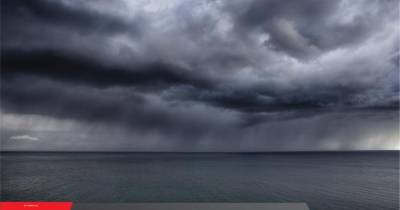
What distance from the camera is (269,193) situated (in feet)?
52.7

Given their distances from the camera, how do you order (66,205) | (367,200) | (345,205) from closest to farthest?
(66,205) → (345,205) → (367,200)

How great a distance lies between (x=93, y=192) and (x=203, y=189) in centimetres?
679

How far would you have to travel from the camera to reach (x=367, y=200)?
545 inches

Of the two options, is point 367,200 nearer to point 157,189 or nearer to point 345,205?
point 345,205

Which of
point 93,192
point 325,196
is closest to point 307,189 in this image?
point 325,196

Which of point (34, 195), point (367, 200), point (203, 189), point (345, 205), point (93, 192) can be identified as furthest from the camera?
point (203, 189)

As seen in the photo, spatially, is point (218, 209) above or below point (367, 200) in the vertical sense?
above

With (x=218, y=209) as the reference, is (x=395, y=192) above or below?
below

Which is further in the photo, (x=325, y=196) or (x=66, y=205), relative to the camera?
(x=325, y=196)

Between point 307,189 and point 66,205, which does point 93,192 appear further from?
point 66,205

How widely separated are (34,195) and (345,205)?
1657cm

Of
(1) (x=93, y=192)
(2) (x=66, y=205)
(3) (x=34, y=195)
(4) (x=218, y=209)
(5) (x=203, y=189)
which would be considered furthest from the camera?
(5) (x=203, y=189)

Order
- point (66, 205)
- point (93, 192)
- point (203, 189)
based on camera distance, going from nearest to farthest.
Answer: point (66, 205) < point (93, 192) < point (203, 189)

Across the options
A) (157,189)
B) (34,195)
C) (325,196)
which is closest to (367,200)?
(325,196)
